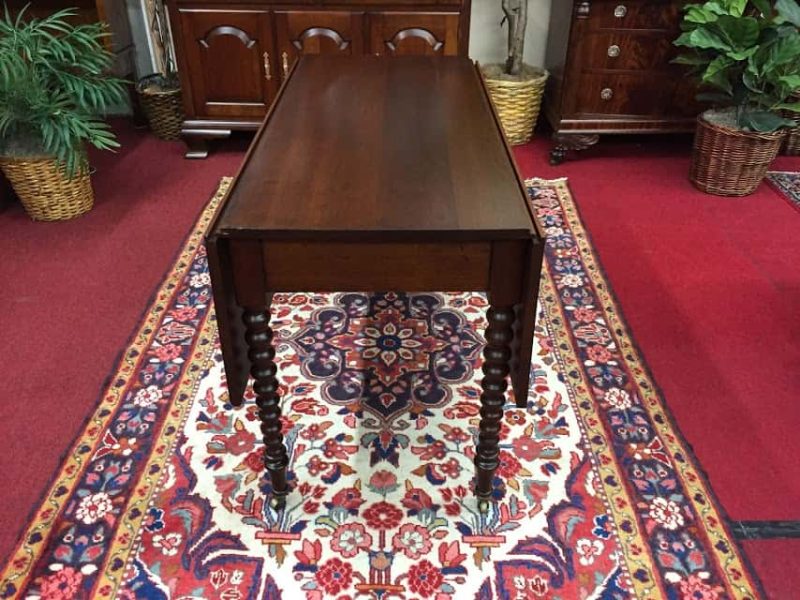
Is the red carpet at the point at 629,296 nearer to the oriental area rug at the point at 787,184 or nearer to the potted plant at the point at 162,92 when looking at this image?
the oriental area rug at the point at 787,184

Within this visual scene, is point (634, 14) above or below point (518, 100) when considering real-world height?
above

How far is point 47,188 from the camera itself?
2.66 meters

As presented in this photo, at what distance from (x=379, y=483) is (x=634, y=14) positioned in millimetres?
2303

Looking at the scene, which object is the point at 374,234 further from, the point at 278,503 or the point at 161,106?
the point at 161,106

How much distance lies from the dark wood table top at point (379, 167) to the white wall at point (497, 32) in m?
1.78

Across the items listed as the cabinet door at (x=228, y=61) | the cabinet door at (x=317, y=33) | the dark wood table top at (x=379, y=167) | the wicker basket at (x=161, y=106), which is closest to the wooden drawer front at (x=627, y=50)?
the cabinet door at (x=317, y=33)

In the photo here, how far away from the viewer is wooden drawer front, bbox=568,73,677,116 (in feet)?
10.1

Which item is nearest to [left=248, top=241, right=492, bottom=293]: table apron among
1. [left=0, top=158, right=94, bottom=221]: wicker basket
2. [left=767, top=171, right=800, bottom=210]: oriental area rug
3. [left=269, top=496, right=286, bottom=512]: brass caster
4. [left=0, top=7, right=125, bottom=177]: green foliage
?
[left=269, top=496, right=286, bottom=512]: brass caster

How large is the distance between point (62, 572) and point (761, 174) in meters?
2.87

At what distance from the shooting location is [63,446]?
1.69m

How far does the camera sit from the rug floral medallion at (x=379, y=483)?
1.38 m

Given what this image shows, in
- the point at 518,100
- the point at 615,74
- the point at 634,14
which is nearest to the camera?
the point at 634,14

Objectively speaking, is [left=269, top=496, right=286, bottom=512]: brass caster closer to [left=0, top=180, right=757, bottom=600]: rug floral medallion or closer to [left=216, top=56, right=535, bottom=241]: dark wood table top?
[left=0, top=180, right=757, bottom=600]: rug floral medallion

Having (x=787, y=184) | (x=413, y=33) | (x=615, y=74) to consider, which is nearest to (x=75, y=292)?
(x=413, y=33)
